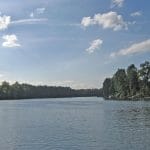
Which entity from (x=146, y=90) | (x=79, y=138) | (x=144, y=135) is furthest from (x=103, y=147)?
(x=146, y=90)

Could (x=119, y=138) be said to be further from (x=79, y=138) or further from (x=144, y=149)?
(x=144, y=149)

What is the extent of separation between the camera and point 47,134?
5091 centimetres

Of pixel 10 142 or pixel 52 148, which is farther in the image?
pixel 10 142

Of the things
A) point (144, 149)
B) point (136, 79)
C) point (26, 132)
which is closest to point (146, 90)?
point (136, 79)

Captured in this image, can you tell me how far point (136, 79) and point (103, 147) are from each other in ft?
510

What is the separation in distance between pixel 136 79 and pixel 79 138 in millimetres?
149759

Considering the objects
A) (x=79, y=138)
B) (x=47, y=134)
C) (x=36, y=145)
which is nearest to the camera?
(x=36, y=145)

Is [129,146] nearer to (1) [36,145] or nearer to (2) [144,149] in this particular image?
(2) [144,149]

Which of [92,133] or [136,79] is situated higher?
[136,79]

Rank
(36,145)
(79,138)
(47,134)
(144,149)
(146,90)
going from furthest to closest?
(146,90)
(47,134)
(79,138)
(36,145)
(144,149)

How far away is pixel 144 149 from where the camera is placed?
3925 centimetres

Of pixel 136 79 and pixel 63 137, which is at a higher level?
pixel 136 79

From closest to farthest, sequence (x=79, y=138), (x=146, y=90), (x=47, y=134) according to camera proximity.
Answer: (x=79, y=138) → (x=47, y=134) → (x=146, y=90)

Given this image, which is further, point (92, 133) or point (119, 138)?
point (92, 133)
